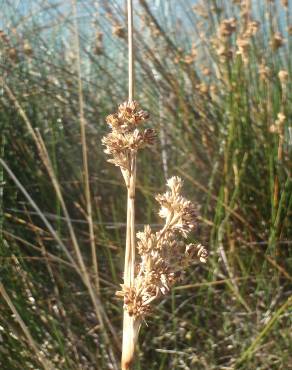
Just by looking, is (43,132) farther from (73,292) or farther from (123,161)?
(123,161)

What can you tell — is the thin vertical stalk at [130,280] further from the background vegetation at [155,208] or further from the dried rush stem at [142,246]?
the background vegetation at [155,208]

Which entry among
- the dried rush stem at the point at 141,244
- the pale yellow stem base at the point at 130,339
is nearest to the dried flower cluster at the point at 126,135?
the dried rush stem at the point at 141,244

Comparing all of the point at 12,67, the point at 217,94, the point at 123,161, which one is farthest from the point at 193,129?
the point at 123,161

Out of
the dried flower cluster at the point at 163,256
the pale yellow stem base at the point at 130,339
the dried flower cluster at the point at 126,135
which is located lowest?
the pale yellow stem base at the point at 130,339

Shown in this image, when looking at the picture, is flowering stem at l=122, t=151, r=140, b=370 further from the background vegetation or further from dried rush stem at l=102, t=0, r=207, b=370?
the background vegetation

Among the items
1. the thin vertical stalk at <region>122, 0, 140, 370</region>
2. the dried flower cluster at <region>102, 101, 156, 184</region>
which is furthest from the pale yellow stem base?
the dried flower cluster at <region>102, 101, 156, 184</region>
